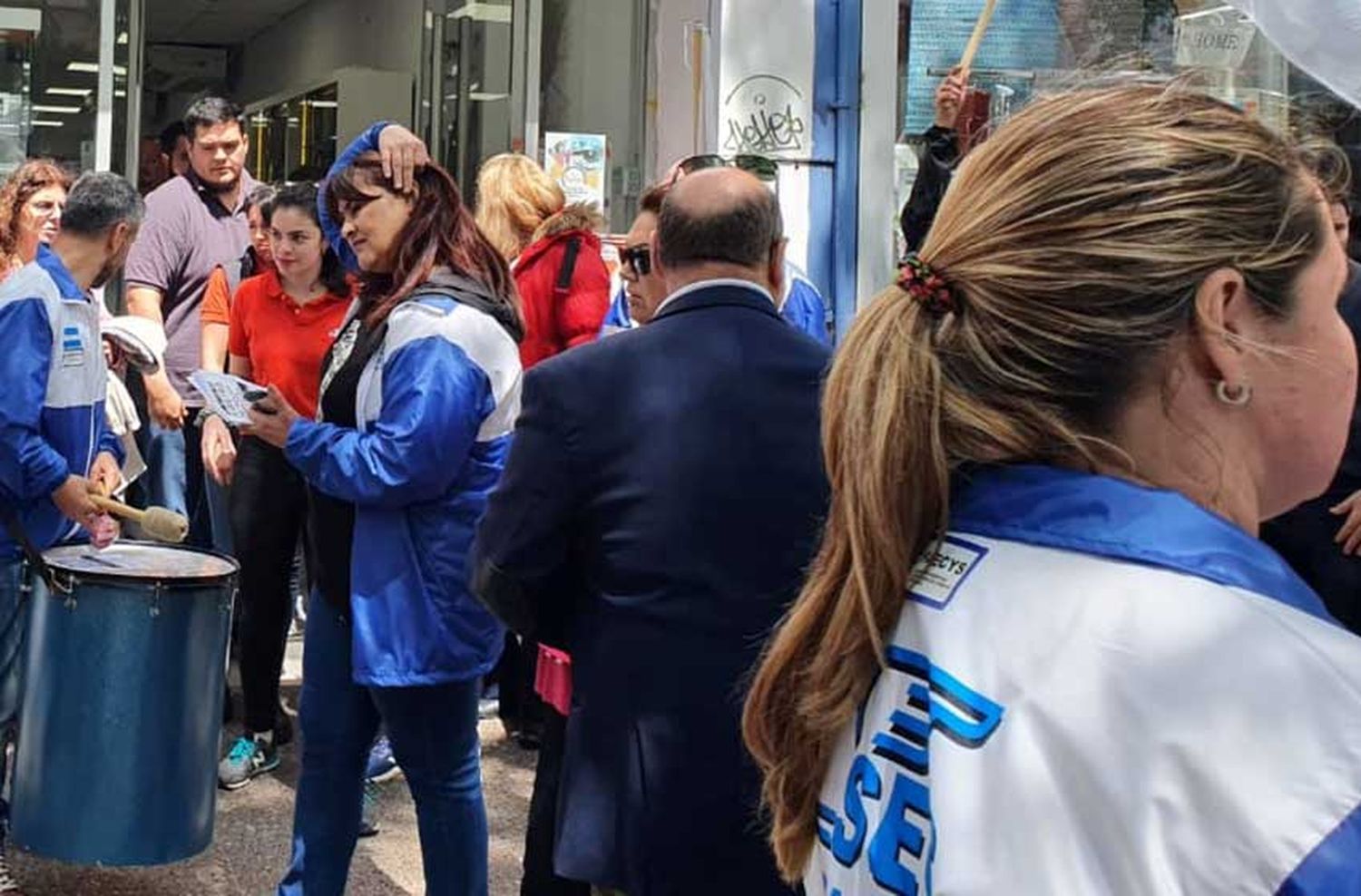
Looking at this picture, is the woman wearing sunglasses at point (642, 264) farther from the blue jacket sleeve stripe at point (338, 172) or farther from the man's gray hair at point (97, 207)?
the man's gray hair at point (97, 207)

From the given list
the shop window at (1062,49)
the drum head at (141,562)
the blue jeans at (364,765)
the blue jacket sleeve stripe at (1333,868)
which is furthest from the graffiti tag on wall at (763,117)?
the blue jacket sleeve stripe at (1333,868)

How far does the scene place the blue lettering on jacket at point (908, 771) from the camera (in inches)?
44.9

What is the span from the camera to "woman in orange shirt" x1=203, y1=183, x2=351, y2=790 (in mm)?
5141

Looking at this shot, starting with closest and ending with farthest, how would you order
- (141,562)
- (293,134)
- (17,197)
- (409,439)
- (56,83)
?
(409,439), (141,562), (17,197), (56,83), (293,134)

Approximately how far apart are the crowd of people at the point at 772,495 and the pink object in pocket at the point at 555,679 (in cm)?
18

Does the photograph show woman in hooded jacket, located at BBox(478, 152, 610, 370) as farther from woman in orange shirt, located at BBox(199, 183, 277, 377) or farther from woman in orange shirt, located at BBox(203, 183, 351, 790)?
woman in orange shirt, located at BBox(199, 183, 277, 377)

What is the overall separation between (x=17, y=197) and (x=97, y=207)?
3.65 ft

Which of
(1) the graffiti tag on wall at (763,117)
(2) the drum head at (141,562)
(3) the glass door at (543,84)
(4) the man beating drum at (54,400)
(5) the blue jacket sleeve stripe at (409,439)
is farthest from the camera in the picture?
(3) the glass door at (543,84)

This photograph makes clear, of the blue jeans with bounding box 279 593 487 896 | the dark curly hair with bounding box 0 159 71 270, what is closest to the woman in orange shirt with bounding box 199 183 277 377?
the dark curly hair with bounding box 0 159 71 270

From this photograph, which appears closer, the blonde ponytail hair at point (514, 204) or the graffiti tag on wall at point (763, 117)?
the blonde ponytail hair at point (514, 204)

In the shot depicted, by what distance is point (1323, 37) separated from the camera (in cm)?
260

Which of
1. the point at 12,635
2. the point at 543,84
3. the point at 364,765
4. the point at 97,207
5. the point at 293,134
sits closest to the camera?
the point at 364,765

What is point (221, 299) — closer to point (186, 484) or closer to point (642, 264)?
point (186, 484)

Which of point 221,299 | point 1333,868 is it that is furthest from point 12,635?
point 1333,868
